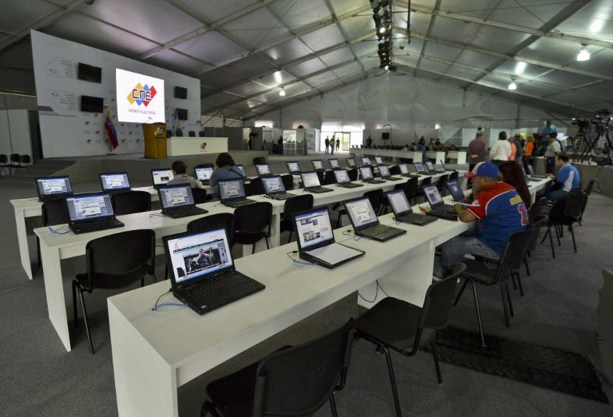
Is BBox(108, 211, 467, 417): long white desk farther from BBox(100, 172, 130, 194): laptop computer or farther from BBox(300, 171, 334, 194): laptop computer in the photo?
BBox(100, 172, 130, 194): laptop computer

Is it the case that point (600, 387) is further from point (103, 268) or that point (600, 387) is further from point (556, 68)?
point (556, 68)

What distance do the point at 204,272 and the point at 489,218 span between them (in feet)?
7.78

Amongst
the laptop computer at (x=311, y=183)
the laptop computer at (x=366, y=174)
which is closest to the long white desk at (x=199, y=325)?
the laptop computer at (x=311, y=183)

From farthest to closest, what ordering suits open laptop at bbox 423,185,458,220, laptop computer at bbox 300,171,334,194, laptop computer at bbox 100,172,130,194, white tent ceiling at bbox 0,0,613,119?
white tent ceiling at bbox 0,0,613,119
laptop computer at bbox 300,171,334,194
laptop computer at bbox 100,172,130,194
open laptop at bbox 423,185,458,220

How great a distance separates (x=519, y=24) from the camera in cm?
852

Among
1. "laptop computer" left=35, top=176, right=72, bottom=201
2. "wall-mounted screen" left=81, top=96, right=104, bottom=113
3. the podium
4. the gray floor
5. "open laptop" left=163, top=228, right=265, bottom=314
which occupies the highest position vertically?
"wall-mounted screen" left=81, top=96, right=104, bottom=113

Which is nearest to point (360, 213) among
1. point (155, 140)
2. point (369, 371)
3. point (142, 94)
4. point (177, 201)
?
point (369, 371)

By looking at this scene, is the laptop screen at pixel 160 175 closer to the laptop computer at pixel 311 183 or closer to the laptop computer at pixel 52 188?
the laptop computer at pixel 52 188

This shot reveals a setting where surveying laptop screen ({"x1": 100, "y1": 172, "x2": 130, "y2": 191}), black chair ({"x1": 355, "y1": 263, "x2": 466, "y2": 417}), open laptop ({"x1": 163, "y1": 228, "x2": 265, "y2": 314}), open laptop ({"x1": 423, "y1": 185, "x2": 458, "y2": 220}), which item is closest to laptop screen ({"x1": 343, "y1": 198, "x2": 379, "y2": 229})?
black chair ({"x1": 355, "y1": 263, "x2": 466, "y2": 417})

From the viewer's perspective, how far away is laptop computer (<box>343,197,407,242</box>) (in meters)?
2.47

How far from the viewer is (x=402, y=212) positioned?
3.04 metres

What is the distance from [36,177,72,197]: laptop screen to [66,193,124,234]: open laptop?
55.0 inches

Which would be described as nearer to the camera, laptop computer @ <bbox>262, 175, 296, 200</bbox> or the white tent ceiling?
laptop computer @ <bbox>262, 175, 296, 200</bbox>

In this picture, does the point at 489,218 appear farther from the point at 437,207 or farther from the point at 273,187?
the point at 273,187
